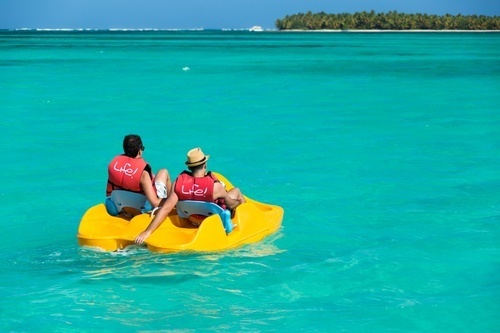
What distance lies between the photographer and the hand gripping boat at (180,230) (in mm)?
8359

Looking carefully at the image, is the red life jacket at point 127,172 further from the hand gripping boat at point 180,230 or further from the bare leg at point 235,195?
the bare leg at point 235,195

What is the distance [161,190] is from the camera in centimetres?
896

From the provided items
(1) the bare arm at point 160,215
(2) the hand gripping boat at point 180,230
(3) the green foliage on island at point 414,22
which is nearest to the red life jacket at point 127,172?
(2) the hand gripping boat at point 180,230

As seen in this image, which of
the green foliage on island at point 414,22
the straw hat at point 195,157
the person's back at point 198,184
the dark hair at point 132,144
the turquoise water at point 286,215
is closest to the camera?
the turquoise water at point 286,215

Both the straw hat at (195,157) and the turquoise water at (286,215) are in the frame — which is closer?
the turquoise water at (286,215)

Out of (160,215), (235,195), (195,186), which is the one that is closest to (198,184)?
(195,186)

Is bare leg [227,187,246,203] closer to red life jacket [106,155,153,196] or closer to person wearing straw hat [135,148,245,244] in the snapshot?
person wearing straw hat [135,148,245,244]

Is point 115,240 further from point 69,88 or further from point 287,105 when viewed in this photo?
point 69,88

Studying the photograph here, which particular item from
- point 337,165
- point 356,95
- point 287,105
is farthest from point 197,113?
point 337,165

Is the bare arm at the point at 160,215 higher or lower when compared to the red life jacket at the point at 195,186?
lower

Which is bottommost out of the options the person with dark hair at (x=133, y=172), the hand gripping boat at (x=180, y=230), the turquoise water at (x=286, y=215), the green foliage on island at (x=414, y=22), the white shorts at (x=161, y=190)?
the turquoise water at (x=286, y=215)

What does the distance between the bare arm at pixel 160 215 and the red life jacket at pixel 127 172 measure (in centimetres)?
42

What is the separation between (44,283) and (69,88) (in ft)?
78.1

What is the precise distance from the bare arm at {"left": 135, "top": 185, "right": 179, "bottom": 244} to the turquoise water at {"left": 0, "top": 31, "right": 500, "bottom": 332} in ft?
0.83
